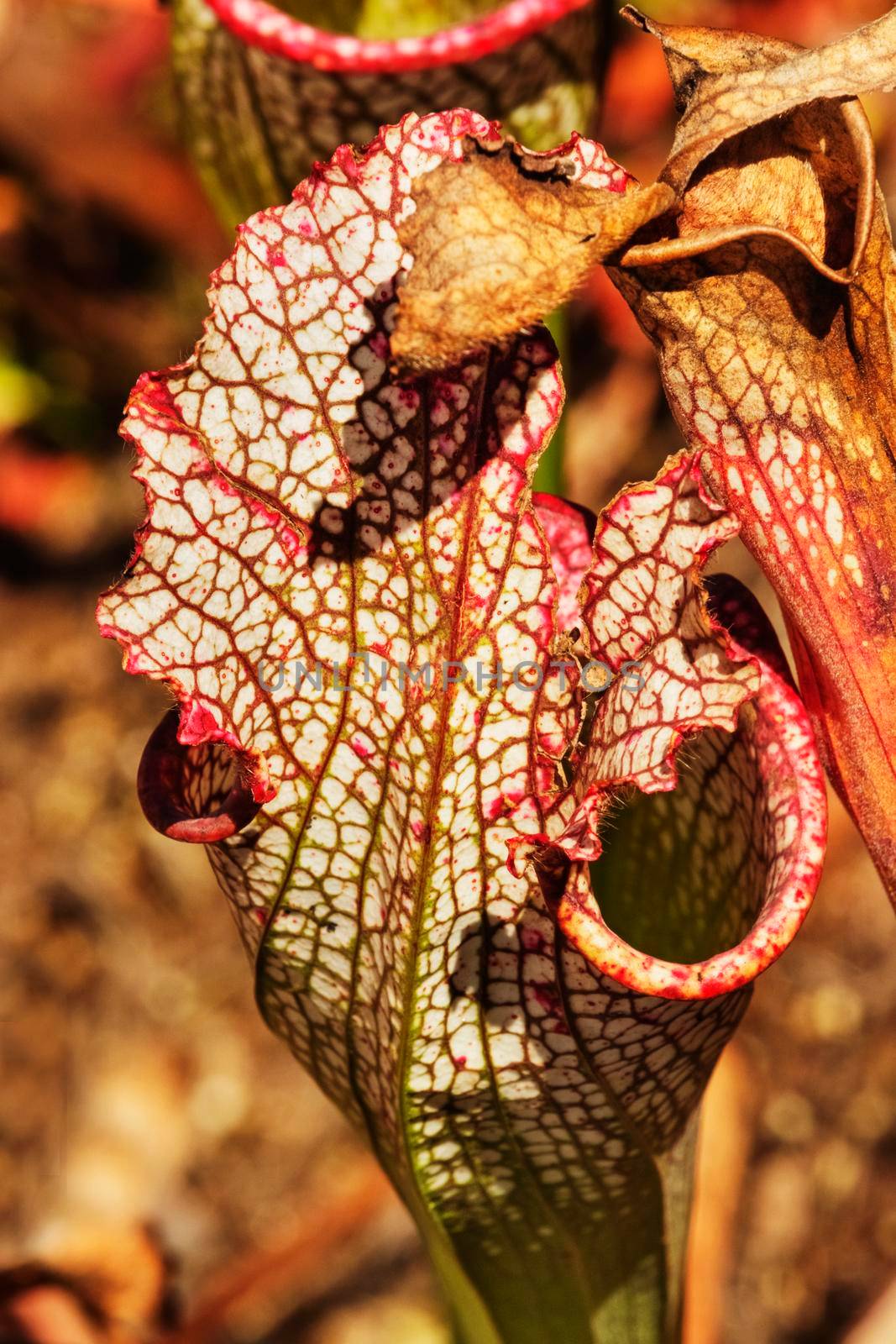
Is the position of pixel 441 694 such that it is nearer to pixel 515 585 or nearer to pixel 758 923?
pixel 515 585

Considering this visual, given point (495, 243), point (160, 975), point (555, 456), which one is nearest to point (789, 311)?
point (495, 243)

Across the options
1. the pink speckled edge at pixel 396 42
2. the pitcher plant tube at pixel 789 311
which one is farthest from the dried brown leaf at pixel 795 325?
the pink speckled edge at pixel 396 42

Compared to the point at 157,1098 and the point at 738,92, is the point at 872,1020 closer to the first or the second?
the point at 157,1098

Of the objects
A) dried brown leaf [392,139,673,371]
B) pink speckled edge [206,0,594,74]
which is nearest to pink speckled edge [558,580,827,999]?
dried brown leaf [392,139,673,371]

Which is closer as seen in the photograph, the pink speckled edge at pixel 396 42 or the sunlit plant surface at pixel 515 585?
the sunlit plant surface at pixel 515 585

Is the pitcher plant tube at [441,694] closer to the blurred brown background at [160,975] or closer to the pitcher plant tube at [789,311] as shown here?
the pitcher plant tube at [789,311]

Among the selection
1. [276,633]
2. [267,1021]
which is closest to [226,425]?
[276,633]

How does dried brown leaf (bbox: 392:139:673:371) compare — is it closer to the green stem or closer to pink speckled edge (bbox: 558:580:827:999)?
pink speckled edge (bbox: 558:580:827:999)

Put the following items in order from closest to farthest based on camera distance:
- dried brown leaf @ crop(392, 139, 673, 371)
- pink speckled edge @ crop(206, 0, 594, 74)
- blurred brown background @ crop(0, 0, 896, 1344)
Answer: dried brown leaf @ crop(392, 139, 673, 371), pink speckled edge @ crop(206, 0, 594, 74), blurred brown background @ crop(0, 0, 896, 1344)
